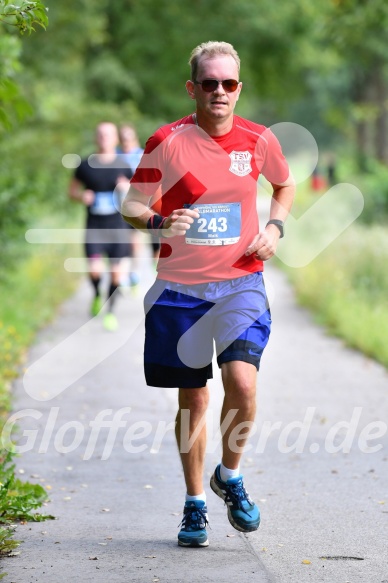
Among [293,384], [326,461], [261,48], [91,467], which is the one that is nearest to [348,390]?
[293,384]

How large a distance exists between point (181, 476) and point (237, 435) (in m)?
1.73

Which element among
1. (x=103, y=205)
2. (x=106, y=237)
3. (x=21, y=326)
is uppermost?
(x=103, y=205)

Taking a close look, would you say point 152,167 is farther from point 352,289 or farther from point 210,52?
point 352,289

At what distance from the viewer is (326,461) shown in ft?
23.9

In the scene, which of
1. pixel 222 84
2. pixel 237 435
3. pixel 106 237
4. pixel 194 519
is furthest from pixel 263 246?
pixel 106 237

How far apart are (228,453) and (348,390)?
4.44m

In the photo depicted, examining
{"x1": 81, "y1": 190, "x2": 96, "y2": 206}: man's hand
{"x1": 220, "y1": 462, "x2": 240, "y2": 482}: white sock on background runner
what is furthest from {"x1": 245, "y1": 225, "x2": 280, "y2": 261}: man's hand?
{"x1": 81, "y1": 190, "x2": 96, "y2": 206}: man's hand

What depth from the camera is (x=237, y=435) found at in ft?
17.4


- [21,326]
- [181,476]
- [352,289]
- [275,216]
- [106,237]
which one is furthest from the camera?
[352,289]

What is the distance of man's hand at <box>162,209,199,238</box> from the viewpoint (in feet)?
16.7

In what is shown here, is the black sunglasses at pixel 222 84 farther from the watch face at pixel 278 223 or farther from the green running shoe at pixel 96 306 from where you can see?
the green running shoe at pixel 96 306

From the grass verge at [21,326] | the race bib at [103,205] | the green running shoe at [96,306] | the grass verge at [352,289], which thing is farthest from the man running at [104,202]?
the grass verge at [352,289]

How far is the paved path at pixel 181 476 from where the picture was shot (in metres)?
5.08

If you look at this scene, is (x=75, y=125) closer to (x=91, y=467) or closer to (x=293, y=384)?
(x=293, y=384)
